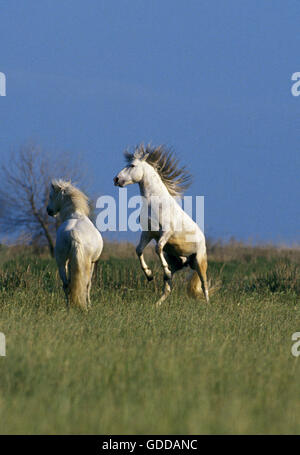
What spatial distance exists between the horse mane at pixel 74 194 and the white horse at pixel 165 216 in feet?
2.88

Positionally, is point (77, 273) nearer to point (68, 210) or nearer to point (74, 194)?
point (68, 210)

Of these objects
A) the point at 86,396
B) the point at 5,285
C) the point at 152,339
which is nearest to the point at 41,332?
the point at 152,339

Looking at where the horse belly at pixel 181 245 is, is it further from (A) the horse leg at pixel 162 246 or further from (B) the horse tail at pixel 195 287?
(B) the horse tail at pixel 195 287

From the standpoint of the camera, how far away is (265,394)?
17.0ft

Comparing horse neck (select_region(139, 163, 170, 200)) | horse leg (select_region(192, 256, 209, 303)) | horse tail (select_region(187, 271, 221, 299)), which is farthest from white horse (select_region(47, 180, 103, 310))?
horse tail (select_region(187, 271, 221, 299))

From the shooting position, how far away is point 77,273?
33.7ft

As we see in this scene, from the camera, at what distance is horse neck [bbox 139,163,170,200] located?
1198 cm

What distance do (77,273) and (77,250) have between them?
0.37 metres

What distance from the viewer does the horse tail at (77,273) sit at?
10.2 meters

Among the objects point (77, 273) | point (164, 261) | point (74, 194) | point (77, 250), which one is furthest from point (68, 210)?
point (164, 261)

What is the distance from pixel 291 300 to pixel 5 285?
6.13 metres

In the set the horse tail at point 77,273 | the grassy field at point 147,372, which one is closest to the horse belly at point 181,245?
the grassy field at point 147,372

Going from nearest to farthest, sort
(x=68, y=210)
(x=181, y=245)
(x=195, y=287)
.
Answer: (x=68, y=210) → (x=181, y=245) → (x=195, y=287)

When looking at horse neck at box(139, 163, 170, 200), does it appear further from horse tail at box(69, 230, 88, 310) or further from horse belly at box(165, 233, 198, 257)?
Result: horse tail at box(69, 230, 88, 310)
